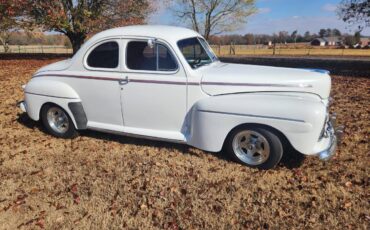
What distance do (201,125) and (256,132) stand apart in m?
0.78

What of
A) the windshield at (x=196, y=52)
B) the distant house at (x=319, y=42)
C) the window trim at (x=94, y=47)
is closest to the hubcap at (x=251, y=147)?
the windshield at (x=196, y=52)

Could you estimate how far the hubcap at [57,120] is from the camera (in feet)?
20.1

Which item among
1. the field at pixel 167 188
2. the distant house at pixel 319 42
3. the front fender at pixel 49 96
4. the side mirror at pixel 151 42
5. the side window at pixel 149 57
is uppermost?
the distant house at pixel 319 42

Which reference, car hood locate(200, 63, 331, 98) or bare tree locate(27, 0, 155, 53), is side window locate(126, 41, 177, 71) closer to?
car hood locate(200, 63, 331, 98)

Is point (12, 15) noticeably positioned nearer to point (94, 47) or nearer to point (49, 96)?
point (49, 96)

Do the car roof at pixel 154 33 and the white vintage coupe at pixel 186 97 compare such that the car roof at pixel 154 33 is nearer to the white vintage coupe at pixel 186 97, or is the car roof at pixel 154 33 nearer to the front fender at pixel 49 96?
the white vintage coupe at pixel 186 97

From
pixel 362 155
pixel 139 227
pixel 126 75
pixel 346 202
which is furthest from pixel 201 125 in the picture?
pixel 362 155

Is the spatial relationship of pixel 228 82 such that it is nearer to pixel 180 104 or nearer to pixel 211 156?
pixel 180 104

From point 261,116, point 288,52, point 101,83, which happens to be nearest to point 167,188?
point 261,116

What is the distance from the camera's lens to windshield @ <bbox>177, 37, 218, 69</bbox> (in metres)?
5.17

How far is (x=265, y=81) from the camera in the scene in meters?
4.63

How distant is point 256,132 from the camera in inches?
179

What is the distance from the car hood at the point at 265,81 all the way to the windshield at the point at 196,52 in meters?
0.32

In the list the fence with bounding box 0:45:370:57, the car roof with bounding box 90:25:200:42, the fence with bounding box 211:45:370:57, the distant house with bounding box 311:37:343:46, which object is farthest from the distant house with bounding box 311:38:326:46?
the car roof with bounding box 90:25:200:42
